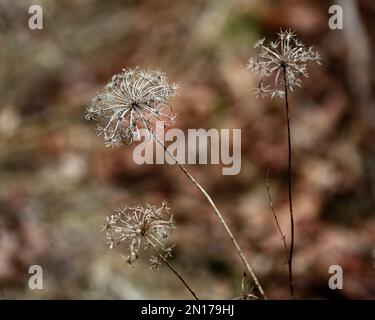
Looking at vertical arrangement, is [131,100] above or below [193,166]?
below

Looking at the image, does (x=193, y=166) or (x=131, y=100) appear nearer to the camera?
(x=131, y=100)

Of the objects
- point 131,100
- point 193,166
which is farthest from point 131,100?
point 193,166

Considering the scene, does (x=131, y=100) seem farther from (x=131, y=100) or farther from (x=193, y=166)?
(x=193, y=166)

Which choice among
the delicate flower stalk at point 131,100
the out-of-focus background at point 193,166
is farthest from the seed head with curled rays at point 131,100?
the out-of-focus background at point 193,166

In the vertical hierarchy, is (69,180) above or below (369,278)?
above
